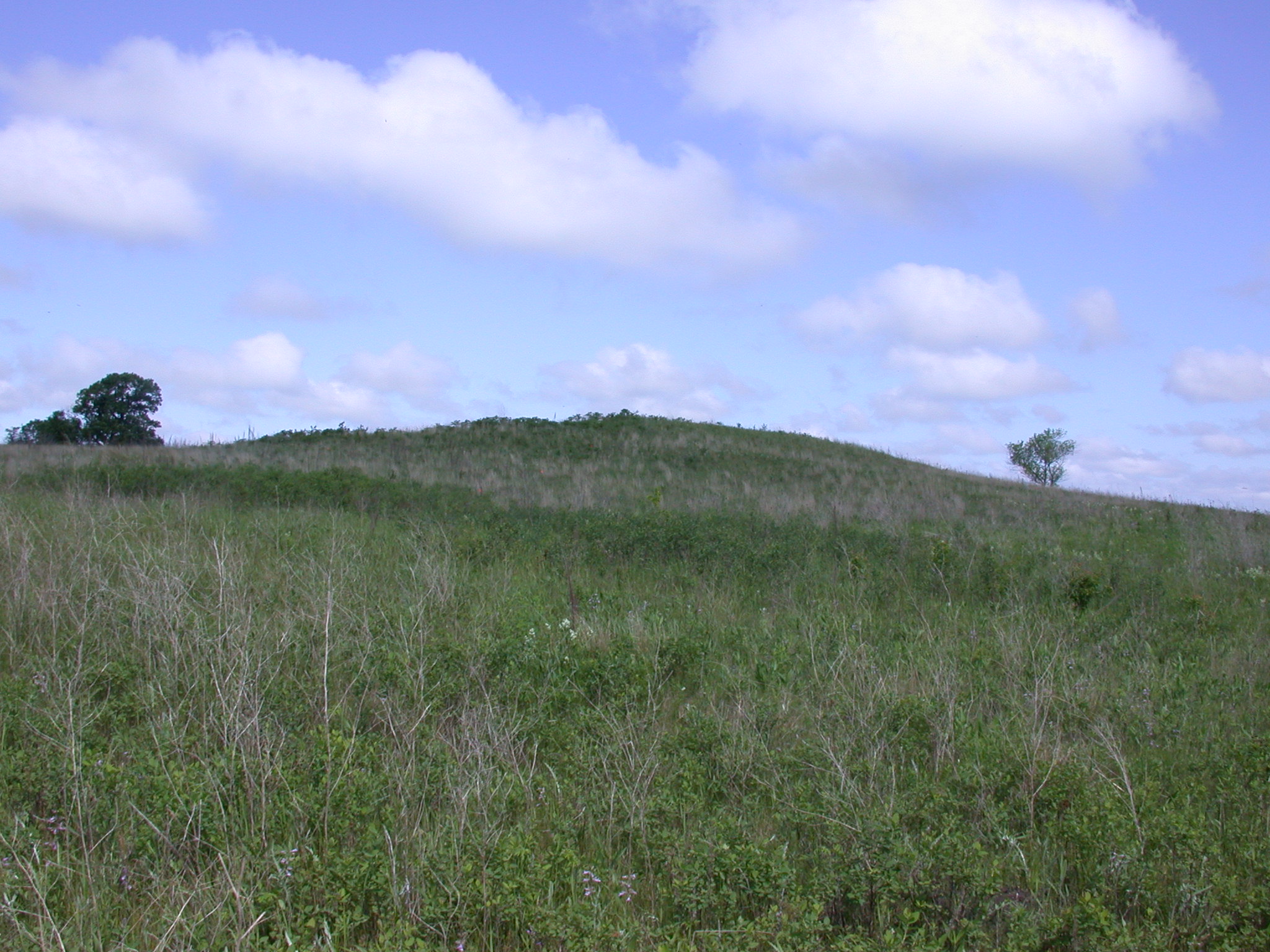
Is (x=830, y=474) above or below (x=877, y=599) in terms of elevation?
above

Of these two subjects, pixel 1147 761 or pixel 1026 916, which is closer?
pixel 1026 916

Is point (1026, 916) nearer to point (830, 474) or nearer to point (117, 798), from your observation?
point (117, 798)

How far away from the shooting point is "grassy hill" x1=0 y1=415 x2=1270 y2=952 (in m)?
3.03

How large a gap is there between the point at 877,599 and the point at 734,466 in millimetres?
16086

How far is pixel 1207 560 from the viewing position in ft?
35.3

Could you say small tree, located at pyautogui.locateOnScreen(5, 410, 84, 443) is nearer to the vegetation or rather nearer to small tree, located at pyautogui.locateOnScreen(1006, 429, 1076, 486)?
the vegetation

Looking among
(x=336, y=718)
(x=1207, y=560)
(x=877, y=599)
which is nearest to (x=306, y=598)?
(x=336, y=718)

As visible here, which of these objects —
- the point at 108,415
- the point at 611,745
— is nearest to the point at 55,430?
the point at 108,415

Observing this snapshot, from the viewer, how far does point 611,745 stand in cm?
433

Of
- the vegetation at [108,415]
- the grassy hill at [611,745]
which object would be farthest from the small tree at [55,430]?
the grassy hill at [611,745]

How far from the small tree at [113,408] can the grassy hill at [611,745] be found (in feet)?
84.3

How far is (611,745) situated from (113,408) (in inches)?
1335

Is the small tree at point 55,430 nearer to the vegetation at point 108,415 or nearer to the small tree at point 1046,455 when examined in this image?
the vegetation at point 108,415

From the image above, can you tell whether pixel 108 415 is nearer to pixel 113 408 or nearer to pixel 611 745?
pixel 113 408
